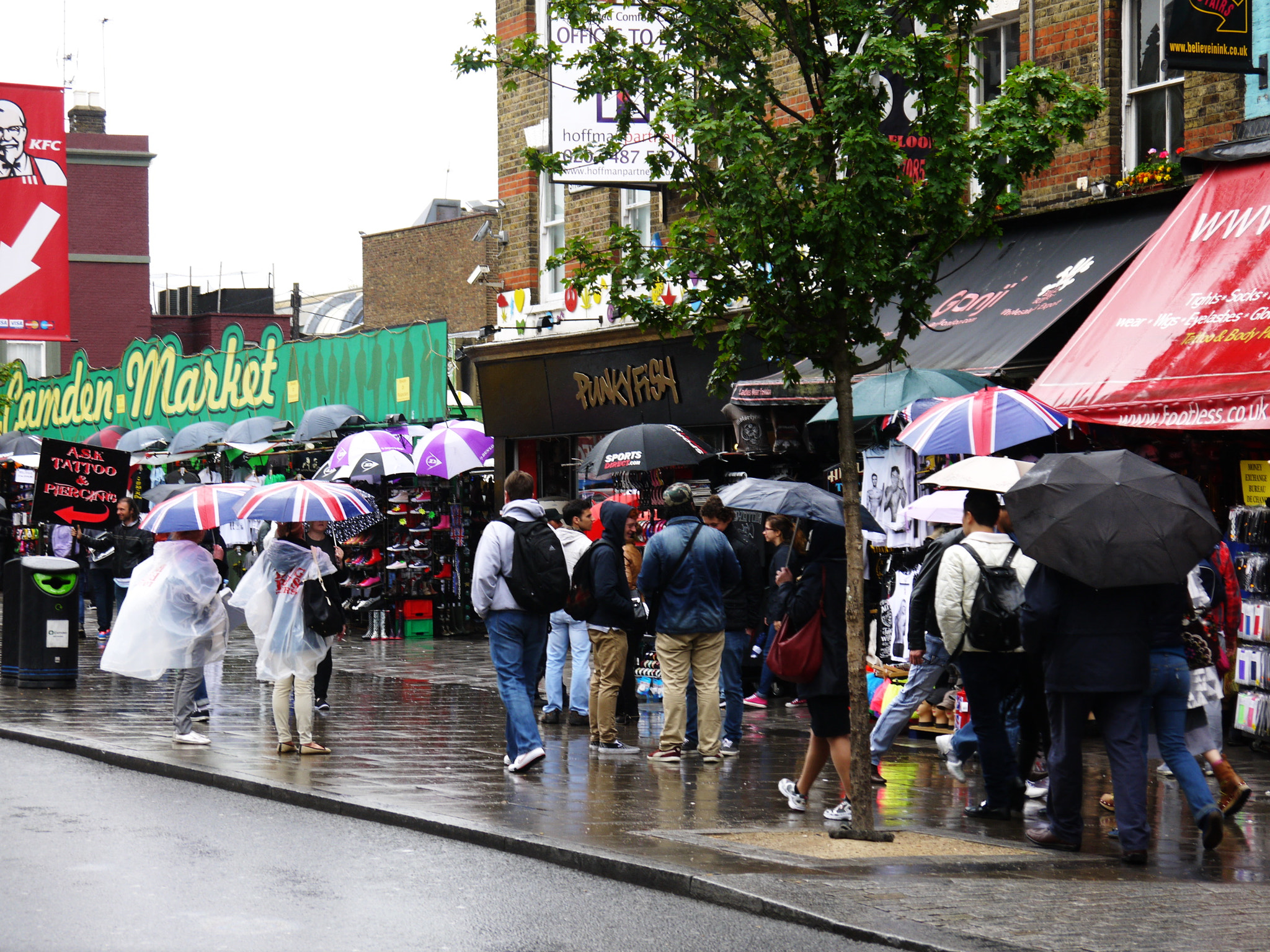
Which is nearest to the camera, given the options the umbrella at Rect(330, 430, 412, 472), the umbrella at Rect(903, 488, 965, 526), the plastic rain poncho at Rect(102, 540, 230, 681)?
the umbrella at Rect(903, 488, 965, 526)

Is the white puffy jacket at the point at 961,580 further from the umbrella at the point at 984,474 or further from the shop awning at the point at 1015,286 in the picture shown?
the shop awning at the point at 1015,286

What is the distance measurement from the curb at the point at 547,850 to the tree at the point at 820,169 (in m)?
1.51

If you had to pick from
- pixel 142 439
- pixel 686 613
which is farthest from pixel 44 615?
pixel 142 439

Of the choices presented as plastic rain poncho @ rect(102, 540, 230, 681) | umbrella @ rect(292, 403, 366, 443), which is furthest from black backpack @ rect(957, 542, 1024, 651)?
umbrella @ rect(292, 403, 366, 443)

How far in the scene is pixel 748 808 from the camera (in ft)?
31.4

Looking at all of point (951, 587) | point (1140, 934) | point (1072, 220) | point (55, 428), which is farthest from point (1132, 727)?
point (55, 428)

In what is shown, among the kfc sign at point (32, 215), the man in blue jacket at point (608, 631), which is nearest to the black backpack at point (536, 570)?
the man in blue jacket at point (608, 631)

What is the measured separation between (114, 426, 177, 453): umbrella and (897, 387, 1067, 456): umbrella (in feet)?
65.3

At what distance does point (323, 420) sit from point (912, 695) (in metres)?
14.6

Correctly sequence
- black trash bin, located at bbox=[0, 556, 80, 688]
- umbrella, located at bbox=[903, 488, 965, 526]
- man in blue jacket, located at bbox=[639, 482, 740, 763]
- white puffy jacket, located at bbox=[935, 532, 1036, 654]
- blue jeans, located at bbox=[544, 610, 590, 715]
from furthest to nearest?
1. black trash bin, located at bbox=[0, 556, 80, 688]
2. blue jeans, located at bbox=[544, 610, 590, 715]
3. umbrella, located at bbox=[903, 488, 965, 526]
4. man in blue jacket, located at bbox=[639, 482, 740, 763]
5. white puffy jacket, located at bbox=[935, 532, 1036, 654]

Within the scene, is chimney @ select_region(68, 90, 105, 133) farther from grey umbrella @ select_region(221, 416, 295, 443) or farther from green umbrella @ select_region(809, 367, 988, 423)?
green umbrella @ select_region(809, 367, 988, 423)

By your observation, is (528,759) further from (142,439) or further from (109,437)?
(109,437)

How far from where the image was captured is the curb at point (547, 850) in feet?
21.1

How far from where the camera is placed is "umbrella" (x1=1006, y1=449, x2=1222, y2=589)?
25.9 ft
